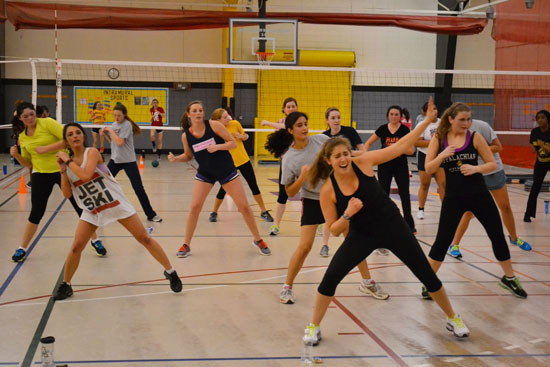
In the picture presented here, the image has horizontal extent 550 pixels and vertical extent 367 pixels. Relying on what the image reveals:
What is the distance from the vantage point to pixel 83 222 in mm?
5516

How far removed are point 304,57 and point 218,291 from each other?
16.9 meters

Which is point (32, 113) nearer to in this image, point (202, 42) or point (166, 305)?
point (166, 305)

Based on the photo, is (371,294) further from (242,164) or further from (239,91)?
(239,91)

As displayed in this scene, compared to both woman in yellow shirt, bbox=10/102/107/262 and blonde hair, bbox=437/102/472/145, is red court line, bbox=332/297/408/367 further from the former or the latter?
woman in yellow shirt, bbox=10/102/107/262

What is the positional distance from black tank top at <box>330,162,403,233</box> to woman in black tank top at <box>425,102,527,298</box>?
1086 millimetres

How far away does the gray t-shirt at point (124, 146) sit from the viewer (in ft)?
31.0

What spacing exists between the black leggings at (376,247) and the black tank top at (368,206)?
0.03 m

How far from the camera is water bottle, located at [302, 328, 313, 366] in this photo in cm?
424

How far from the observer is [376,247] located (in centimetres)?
443

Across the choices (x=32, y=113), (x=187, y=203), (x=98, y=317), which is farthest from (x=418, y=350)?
(x=187, y=203)

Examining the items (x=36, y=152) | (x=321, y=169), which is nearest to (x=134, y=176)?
(x=36, y=152)

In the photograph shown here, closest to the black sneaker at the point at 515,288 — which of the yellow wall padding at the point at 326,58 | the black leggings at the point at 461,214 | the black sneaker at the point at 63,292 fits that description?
the black leggings at the point at 461,214

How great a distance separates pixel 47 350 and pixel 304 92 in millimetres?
19338

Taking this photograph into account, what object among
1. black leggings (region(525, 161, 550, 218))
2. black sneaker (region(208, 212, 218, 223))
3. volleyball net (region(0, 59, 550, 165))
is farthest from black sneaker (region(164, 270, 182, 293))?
volleyball net (region(0, 59, 550, 165))
